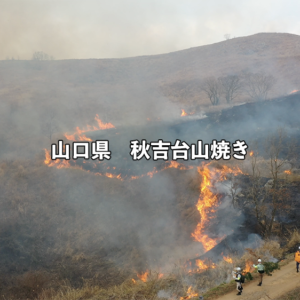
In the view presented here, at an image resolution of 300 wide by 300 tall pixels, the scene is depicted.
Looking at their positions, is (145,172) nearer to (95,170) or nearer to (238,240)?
(95,170)

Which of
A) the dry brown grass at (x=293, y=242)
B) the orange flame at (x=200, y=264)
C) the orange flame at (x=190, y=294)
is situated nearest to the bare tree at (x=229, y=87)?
the dry brown grass at (x=293, y=242)

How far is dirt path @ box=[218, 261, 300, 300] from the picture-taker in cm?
840

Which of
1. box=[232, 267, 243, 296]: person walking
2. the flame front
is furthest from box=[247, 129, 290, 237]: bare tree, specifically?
box=[232, 267, 243, 296]: person walking

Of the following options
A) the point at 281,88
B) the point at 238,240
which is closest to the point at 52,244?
the point at 238,240

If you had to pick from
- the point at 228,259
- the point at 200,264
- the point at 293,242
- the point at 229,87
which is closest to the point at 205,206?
the point at 200,264

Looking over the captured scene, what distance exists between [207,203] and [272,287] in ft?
34.3

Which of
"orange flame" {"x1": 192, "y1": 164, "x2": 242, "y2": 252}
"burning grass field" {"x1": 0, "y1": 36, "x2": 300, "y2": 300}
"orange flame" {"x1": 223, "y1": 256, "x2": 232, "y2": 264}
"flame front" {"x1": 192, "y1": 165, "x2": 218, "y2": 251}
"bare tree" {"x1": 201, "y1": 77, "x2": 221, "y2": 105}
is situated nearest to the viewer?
"orange flame" {"x1": 223, "y1": 256, "x2": 232, "y2": 264}

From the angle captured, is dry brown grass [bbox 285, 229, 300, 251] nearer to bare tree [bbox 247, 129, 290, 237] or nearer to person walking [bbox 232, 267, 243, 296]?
bare tree [bbox 247, 129, 290, 237]

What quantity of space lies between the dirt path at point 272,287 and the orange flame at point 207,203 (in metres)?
6.07

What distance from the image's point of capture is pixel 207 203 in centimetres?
1928

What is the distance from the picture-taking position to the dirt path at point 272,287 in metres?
8.40

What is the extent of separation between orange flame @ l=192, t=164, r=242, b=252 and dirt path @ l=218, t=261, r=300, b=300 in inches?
239

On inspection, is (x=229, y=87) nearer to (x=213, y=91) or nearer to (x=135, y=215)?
(x=213, y=91)

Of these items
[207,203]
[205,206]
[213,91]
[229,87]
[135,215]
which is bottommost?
[135,215]
